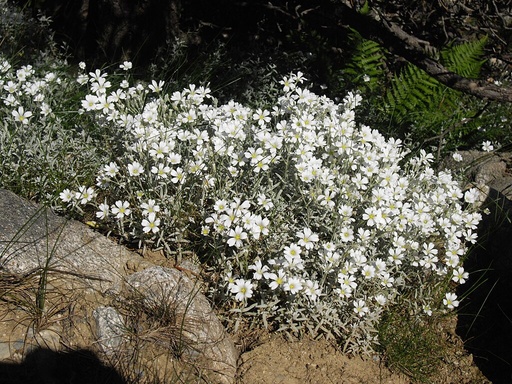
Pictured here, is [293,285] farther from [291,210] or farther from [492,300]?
[492,300]

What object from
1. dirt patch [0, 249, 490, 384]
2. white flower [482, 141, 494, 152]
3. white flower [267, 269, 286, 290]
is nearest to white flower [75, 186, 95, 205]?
dirt patch [0, 249, 490, 384]

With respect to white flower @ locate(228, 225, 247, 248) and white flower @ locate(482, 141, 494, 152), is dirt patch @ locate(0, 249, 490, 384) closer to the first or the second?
Result: white flower @ locate(228, 225, 247, 248)

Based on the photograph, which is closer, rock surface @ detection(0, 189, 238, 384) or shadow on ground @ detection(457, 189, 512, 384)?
rock surface @ detection(0, 189, 238, 384)

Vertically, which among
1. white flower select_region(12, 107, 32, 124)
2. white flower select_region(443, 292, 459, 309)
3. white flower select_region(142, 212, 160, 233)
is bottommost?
white flower select_region(443, 292, 459, 309)

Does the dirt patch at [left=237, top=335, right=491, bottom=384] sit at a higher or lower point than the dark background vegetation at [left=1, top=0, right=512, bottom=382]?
lower

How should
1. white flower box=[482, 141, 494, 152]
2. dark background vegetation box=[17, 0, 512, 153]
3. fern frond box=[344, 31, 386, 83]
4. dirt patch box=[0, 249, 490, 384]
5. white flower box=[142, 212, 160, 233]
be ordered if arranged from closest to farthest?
1. dirt patch box=[0, 249, 490, 384]
2. white flower box=[142, 212, 160, 233]
3. white flower box=[482, 141, 494, 152]
4. dark background vegetation box=[17, 0, 512, 153]
5. fern frond box=[344, 31, 386, 83]

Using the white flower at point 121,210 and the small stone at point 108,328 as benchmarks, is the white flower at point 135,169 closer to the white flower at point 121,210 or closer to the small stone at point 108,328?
the white flower at point 121,210

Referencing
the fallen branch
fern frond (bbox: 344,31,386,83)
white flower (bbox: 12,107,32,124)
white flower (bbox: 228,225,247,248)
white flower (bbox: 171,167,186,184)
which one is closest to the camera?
white flower (bbox: 228,225,247,248)
